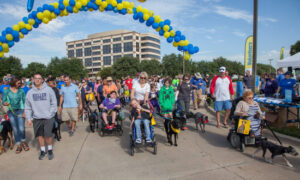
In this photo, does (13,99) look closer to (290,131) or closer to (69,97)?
(69,97)

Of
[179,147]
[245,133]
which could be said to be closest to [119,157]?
[179,147]

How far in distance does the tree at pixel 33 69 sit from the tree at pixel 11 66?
66.5 inches

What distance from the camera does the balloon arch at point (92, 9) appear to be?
8.09m

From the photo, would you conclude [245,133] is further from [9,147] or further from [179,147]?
[9,147]

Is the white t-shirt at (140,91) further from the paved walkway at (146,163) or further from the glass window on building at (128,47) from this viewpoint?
the glass window on building at (128,47)

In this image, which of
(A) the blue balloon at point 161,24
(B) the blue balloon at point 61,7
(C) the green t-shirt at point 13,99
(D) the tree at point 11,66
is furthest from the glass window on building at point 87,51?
(C) the green t-shirt at point 13,99

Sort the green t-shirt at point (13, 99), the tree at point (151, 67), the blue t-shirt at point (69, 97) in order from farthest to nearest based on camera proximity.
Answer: the tree at point (151, 67) → the blue t-shirt at point (69, 97) → the green t-shirt at point (13, 99)

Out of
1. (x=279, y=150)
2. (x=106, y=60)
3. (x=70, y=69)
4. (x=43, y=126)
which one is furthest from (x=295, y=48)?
(x=106, y=60)

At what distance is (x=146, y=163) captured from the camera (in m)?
4.04

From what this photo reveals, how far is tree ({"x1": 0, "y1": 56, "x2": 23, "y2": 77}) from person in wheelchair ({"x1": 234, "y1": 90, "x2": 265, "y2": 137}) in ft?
199

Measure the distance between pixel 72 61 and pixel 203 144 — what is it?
2408 inches

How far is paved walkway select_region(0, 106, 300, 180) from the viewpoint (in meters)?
3.52

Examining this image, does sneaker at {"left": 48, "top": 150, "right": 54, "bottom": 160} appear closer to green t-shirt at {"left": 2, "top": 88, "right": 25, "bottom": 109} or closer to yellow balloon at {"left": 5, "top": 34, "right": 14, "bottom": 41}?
green t-shirt at {"left": 2, "top": 88, "right": 25, "bottom": 109}

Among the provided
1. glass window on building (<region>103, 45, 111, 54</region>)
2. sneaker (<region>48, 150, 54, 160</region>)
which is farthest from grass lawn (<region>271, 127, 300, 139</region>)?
glass window on building (<region>103, 45, 111, 54</region>)
